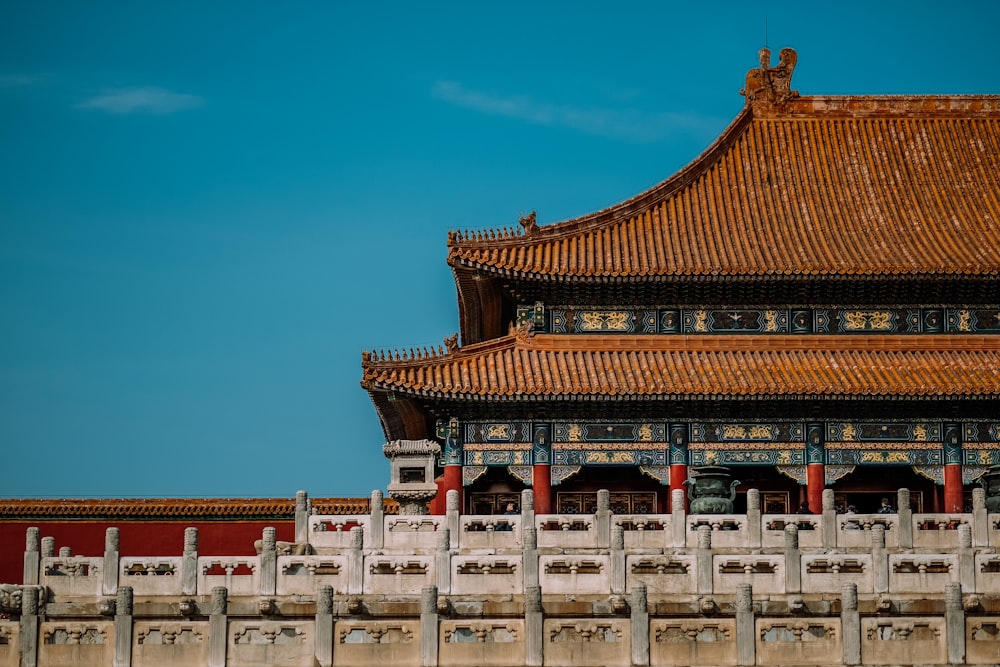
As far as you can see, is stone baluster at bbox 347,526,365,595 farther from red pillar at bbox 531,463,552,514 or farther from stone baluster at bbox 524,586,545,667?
red pillar at bbox 531,463,552,514

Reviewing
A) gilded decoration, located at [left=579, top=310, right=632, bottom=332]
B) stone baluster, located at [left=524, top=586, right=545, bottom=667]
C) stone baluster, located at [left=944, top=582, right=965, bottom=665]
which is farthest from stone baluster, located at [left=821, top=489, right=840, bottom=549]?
gilded decoration, located at [left=579, top=310, right=632, bottom=332]

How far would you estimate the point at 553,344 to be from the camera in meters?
41.1

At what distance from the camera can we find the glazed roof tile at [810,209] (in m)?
40.9

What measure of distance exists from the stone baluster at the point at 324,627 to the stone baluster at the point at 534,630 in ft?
8.27

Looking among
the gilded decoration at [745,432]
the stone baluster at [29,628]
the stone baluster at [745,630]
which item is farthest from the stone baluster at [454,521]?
the gilded decoration at [745,432]

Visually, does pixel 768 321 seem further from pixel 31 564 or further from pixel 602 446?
pixel 31 564

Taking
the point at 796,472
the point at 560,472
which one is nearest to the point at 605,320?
the point at 560,472

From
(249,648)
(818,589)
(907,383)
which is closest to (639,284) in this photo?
(907,383)

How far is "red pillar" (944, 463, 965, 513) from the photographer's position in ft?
129

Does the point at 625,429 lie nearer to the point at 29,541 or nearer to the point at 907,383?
the point at 907,383

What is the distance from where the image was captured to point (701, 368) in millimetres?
40062

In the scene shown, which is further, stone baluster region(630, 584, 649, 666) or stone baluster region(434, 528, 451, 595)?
stone baluster region(434, 528, 451, 595)

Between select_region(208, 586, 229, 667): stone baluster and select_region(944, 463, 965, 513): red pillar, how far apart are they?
18.4 metres

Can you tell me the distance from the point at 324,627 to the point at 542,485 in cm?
1439
